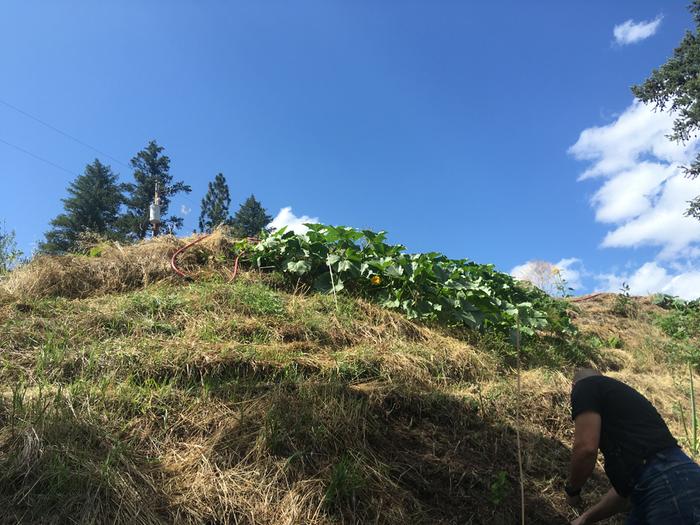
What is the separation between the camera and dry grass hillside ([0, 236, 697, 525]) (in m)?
2.37

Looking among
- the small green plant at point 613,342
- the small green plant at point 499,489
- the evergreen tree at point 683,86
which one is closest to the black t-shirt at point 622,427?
the small green plant at point 499,489

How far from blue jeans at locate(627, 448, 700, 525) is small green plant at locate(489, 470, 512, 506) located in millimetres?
804

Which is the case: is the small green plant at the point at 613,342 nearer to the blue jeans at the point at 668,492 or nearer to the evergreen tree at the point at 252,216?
the blue jeans at the point at 668,492

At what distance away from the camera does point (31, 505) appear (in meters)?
2.12

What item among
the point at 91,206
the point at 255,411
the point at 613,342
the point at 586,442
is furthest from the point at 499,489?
Answer: the point at 91,206

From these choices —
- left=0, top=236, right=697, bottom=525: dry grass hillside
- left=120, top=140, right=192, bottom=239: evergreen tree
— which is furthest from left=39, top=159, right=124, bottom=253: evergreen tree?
left=0, top=236, right=697, bottom=525: dry grass hillside

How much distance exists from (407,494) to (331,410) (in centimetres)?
68

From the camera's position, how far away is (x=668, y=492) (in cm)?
202

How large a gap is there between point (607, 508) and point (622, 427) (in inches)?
21.4

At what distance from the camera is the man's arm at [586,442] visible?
A: 87.4 inches

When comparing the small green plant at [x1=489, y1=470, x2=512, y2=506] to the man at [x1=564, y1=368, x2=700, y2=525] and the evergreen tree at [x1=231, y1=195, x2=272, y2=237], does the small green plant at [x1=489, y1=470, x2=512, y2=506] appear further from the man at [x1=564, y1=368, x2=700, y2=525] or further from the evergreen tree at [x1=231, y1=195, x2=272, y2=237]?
the evergreen tree at [x1=231, y1=195, x2=272, y2=237]

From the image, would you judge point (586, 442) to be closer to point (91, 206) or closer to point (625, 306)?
point (625, 306)

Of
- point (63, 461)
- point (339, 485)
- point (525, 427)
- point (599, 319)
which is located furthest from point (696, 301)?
point (63, 461)

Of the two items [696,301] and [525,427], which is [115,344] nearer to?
[525,427]
